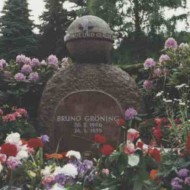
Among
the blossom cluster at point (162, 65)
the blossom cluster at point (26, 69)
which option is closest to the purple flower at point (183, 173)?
the blossom cluster at point (162, 65)

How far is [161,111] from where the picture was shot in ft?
23.9

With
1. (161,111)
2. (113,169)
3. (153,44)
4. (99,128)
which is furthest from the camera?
(153,44)

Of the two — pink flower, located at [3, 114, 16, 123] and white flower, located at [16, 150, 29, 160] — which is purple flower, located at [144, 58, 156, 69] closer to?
pink flower, located at [3, 114, 16, 123]

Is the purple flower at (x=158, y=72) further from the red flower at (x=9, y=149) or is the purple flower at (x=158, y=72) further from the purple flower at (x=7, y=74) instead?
the red flower at (x=9, y=149)

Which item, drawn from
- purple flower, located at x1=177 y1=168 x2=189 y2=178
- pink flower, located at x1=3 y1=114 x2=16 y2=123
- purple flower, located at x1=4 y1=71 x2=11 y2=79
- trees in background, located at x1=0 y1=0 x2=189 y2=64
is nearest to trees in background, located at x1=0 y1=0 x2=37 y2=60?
trees in background, located at x1=0 y1=0 x2=189 y2=64

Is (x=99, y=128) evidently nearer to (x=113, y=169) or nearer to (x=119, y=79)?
(x=119, y=79)

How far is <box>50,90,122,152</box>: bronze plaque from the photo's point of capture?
6.57 metres

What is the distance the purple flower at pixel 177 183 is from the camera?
338 centimetres

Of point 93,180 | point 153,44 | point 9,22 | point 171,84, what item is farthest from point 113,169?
point 9,22

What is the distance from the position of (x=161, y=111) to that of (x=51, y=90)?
159 cm

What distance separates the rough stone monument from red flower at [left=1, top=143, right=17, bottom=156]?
341 centimetres

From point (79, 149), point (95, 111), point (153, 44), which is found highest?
point (153, 44)

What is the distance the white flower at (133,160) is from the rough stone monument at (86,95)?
3254 mm

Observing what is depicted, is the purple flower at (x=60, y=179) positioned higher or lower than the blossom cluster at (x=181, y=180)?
higher
